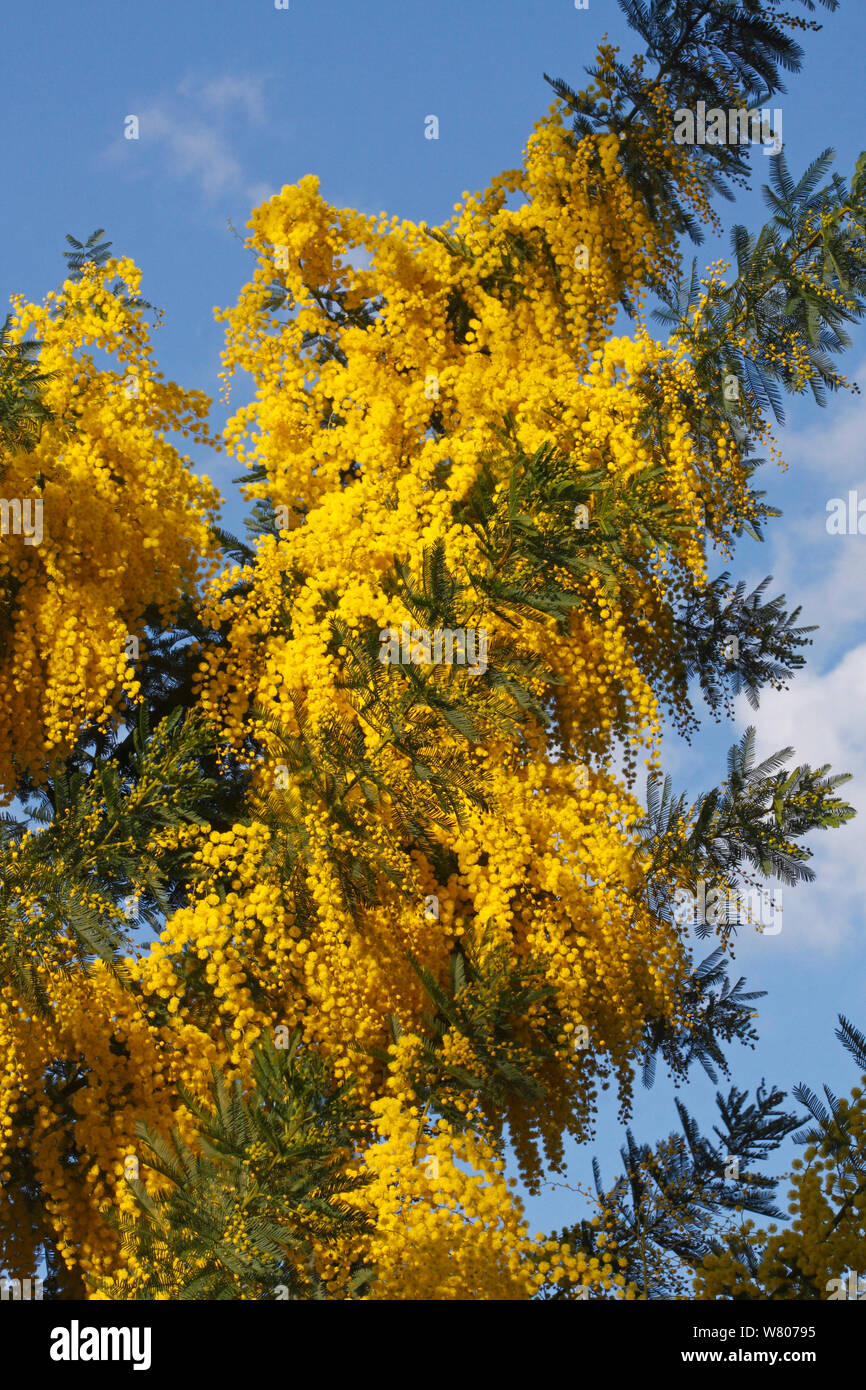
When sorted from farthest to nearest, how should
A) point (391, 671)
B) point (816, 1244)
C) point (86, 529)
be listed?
point (86, 529) < point (391, 671) < point (816, 1244)

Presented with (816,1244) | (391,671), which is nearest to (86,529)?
(391,671)

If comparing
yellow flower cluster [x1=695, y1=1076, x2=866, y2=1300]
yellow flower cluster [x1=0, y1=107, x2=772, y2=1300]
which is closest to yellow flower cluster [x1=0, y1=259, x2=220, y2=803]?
yellow flower cluster [x1=0, y1=107, x2=772, y2=1300]


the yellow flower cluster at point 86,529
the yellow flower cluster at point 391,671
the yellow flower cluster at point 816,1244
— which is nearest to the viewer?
the yellow flower cluster at point 816,1244

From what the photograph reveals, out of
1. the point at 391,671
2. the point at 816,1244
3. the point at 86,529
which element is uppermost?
the point at 86,529

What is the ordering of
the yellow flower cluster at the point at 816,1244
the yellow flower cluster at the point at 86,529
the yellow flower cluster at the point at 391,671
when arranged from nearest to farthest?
the yellow flower cluster at the point at 816,1244
the yellow flower cluster at the point at 391,671
the yellow flower cluster at the point at 86,529

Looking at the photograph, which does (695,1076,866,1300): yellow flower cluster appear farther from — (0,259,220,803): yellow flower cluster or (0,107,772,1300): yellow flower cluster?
(0,259,220,803): yellow flower cluster

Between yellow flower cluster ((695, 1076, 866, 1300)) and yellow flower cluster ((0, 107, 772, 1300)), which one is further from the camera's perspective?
yellow flower cluster ((0, 107, 772, 1300))

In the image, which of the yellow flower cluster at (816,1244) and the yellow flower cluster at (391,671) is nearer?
the yellow flower cluster at (816,1244)

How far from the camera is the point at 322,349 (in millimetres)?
13039

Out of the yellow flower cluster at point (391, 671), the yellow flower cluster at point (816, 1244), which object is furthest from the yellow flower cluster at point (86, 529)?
the yellow flower cluster at point (816, 1244)

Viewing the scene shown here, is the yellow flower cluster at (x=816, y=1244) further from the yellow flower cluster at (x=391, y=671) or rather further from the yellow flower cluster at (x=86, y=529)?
the yellow flower cluster at (x=86, y=529)

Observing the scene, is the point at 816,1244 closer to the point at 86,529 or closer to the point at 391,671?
the point at 391,671

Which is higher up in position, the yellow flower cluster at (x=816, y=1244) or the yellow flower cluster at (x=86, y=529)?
the yellow flower cluster at (x=86, y=529)
